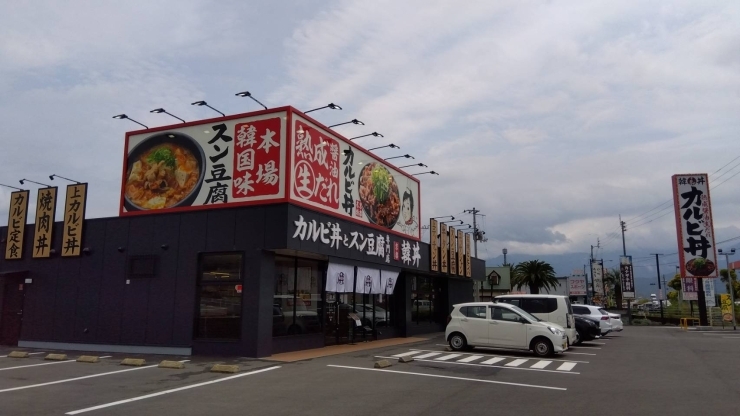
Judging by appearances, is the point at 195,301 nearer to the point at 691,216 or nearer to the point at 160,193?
the point at 160,193

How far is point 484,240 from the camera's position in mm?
55219

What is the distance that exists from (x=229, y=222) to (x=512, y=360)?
28.4 ft

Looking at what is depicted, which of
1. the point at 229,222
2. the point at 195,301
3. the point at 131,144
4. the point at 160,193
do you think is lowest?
the point at 195,301

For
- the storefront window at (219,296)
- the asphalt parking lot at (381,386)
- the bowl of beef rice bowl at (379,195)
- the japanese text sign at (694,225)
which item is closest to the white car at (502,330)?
the asphalt parking lot at (381,386)

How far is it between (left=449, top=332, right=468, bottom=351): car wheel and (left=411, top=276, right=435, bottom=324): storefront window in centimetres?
715

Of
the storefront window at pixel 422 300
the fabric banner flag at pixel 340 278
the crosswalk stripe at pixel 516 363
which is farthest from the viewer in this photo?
the storefront window at pixel 422 300

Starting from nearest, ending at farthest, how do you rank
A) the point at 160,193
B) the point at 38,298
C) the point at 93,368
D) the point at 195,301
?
1. the point at 93,368
2. the point at 195,301
3. the point at 160,193
4. the point at 38,298

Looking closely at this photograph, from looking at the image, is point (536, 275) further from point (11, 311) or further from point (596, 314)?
point (11, 311)

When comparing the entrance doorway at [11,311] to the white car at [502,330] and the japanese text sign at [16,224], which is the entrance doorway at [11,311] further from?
the white car at [502,330]

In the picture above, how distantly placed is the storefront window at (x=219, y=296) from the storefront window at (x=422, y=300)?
10772 millimetres

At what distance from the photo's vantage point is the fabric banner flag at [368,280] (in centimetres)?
1928

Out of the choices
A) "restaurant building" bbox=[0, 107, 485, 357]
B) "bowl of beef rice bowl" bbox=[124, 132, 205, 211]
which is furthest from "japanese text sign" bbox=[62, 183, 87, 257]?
"bowl of beef rice bowl" bbox=[124, 132, 205, 211]

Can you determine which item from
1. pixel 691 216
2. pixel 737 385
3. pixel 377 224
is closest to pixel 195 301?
pixel 377 224

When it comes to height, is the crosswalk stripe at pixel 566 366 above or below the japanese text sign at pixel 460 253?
below
